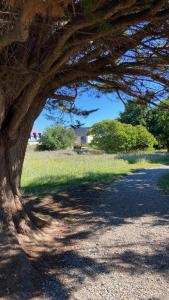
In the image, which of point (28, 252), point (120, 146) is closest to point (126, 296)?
point (28, 252)

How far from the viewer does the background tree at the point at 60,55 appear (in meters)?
3.89

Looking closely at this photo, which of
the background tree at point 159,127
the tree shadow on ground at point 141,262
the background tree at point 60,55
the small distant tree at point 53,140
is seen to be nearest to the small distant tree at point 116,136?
the background tree at point 159,127

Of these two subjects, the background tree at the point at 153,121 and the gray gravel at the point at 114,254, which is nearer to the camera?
the gray gravel at the point at 114,254

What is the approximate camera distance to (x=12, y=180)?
6320 millimetres

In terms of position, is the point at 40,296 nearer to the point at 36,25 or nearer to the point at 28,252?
the point at 28,252

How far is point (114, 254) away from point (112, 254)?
0.03 meters

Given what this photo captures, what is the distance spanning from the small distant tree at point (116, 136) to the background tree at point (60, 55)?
98.0 feet

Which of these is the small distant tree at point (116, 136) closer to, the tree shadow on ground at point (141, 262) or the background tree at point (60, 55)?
the background tree at point (60, 55)

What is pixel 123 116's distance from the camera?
5050 cm

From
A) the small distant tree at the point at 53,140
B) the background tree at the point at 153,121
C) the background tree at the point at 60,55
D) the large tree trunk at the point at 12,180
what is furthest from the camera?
the small distant tree at the point at 53,140

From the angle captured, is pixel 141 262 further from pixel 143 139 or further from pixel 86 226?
pixel 143 139

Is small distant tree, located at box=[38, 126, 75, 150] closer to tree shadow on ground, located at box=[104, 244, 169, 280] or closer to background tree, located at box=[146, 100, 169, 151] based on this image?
background tree, located at box=[146, 100, 169, 151]

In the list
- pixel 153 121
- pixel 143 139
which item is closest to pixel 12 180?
pixel 143 139

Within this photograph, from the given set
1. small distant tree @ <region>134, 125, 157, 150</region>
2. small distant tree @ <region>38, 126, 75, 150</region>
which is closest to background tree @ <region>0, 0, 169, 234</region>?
small distant tree @ <region>134, 125, 157, 150</region>
